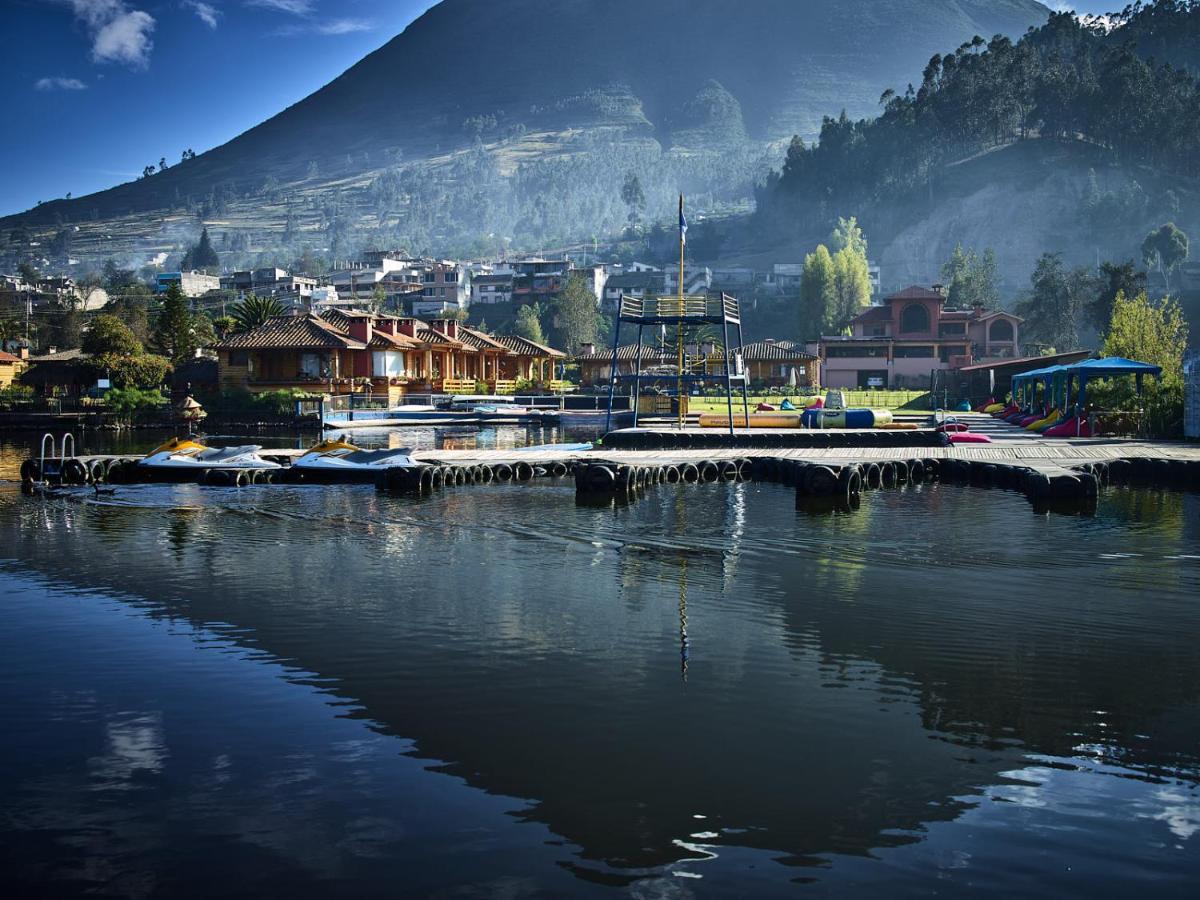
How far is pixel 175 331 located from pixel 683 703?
9661 centimetres

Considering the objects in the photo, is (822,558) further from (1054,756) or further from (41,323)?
(41,323)

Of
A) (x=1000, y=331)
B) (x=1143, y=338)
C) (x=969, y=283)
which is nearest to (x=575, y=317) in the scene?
(x=969, y=283)

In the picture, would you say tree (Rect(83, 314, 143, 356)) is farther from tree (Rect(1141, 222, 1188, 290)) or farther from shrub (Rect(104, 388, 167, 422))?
tree (Rect(1141, 222, 1188, 290))

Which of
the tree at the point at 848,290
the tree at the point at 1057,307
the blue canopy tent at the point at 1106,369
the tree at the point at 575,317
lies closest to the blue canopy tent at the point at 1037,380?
the blue canopy tent at the point at 1106,369

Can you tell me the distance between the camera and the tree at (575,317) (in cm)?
16625

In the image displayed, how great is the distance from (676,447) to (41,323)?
488ft

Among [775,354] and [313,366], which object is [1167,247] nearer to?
[775,354]

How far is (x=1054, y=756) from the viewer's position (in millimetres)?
10953

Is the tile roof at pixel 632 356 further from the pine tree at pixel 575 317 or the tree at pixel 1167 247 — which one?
the tree at pixel 1167 247

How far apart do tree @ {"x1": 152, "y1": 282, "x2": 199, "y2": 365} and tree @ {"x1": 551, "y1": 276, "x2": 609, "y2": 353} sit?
7166 centimetres

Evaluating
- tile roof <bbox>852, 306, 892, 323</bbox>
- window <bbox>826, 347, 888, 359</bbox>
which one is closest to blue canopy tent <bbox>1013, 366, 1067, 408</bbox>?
window <bbox>826, 347, 888, 359</bbox>

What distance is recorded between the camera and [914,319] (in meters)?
122

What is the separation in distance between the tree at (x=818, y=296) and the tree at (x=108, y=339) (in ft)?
301

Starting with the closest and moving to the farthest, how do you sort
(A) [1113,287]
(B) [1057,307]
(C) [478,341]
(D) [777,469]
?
(D) [777,469] < (C) [478,341] < (A) [1113,287] < (B) [1057,307]
